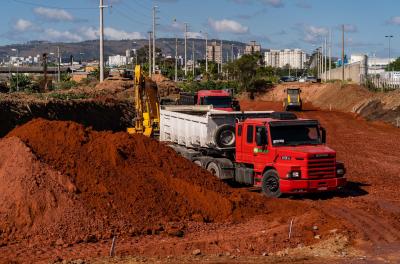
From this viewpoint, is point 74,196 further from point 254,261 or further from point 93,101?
point 93,101

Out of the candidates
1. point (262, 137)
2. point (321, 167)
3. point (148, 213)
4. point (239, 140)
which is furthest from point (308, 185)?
point (148, 213)

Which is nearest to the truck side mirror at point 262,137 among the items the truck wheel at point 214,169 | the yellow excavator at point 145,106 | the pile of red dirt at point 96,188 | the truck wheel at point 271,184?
the truck wheel at point 271,184

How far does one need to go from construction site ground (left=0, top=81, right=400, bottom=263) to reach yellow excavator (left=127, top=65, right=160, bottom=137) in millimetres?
11789

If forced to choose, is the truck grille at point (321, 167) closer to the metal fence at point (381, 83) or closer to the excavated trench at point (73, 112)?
the excavated trench at point (73, 112)

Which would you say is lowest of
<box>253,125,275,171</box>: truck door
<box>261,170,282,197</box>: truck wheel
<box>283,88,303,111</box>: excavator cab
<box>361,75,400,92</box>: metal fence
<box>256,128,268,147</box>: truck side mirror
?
<box>261,170,282,197</box>: truck wheel

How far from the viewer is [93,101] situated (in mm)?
47094

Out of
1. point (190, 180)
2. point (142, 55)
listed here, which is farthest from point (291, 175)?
point (142, 55)

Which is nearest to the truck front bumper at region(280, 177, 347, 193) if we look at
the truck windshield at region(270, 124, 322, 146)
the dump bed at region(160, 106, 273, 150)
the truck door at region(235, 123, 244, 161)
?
the truck windshield at region(270, 124, 322, 146)

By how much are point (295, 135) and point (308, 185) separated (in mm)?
1644

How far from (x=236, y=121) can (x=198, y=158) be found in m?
1.79

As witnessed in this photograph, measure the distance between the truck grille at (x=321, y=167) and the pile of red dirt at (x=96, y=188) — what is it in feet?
5.90

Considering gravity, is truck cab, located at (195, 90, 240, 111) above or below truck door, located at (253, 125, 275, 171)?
above

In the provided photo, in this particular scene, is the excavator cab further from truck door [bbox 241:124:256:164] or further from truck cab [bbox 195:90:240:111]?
truck door [bbox 241:124:256:164]

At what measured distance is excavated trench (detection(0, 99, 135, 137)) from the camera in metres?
35.3
